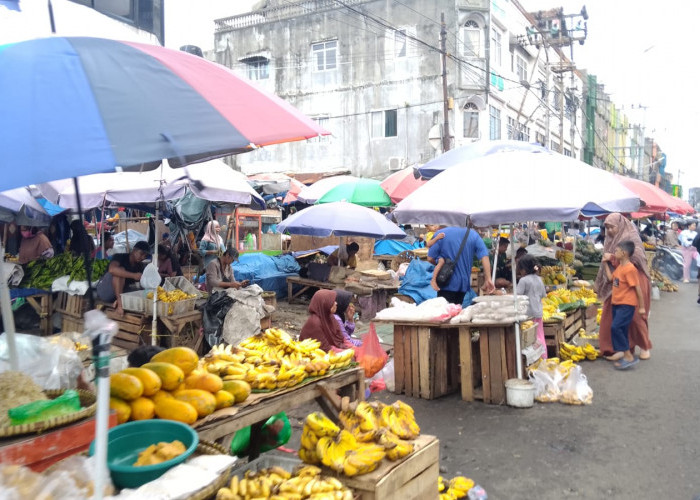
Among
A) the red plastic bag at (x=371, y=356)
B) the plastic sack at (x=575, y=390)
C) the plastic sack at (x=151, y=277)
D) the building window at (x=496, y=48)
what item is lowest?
the plastic sack at (x=575, y=390)

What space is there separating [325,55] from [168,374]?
92.5 feet

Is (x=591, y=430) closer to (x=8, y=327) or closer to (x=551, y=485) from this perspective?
(x=551, y=485)

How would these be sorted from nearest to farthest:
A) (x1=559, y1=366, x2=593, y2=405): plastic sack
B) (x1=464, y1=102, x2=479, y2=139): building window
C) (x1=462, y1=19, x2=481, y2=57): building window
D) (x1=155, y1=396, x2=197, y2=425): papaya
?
(x1=155, y1=396, x2=197, y2=425): papaya, (x1=559, y1=366, x2=593, y2=405): plastic sack, (x1=462, y1=19, x2=481, y2=57): building window, (x1=464, y1=102, x2=479, y2=139): building window

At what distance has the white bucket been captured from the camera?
586 cm

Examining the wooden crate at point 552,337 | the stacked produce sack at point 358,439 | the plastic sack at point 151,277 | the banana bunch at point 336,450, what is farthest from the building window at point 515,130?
the banana bunch at point 336,450

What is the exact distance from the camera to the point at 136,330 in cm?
756

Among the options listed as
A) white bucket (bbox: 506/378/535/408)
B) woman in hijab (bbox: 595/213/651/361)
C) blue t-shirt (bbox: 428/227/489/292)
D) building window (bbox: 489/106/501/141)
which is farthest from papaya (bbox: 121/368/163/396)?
building window (bbox: 489/106/501/141)

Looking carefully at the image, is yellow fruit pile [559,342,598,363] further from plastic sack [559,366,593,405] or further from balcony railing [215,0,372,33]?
balcony railing [215,0,372,33]

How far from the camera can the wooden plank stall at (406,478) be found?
2836mm

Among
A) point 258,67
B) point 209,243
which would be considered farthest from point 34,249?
point 258,67

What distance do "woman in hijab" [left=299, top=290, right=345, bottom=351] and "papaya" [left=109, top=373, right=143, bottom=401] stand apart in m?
3.58

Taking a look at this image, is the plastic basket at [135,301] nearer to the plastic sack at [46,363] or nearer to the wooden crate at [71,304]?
the wooden crate at [71,304]

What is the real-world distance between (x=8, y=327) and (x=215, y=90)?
1744 mm

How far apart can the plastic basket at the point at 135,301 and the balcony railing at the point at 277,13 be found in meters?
24.3
